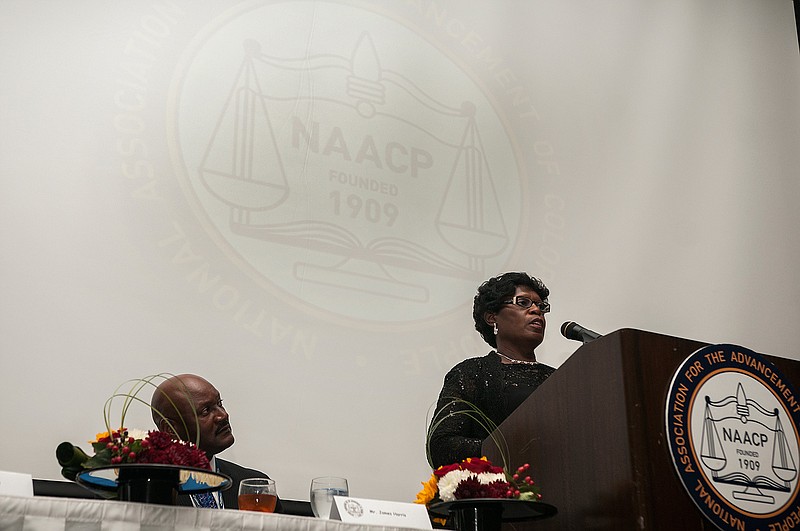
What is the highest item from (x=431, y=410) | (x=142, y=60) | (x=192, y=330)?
(x=142, y=60)

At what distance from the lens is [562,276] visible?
138 inches

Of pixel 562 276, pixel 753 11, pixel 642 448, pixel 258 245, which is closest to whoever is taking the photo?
pixel 642 448

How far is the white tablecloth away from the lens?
3.66 ft

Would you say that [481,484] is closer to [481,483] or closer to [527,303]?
[481,483]

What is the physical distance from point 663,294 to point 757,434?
244 centimetres

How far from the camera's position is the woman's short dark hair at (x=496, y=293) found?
107 inches

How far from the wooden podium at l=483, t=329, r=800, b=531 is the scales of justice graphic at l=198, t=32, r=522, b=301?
1640mm

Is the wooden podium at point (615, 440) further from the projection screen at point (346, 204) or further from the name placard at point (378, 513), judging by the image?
the projection screen at point (346, 204)

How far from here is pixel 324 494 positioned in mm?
1574

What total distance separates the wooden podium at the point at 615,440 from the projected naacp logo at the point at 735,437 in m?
0.02

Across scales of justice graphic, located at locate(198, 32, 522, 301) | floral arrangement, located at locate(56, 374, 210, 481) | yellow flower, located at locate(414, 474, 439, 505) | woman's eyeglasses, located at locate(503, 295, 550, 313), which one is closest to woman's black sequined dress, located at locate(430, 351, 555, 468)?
woman's eyeglasses, located at locate(503, 295, 550, 313)

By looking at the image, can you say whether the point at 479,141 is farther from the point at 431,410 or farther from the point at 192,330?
the point at 192,330

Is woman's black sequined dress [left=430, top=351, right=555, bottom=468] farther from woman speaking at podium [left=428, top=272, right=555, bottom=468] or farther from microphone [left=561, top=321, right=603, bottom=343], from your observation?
microphone [left=561, top=321, right=603, bottom=343]

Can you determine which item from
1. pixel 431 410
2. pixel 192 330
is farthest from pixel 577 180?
pixel 192 330
